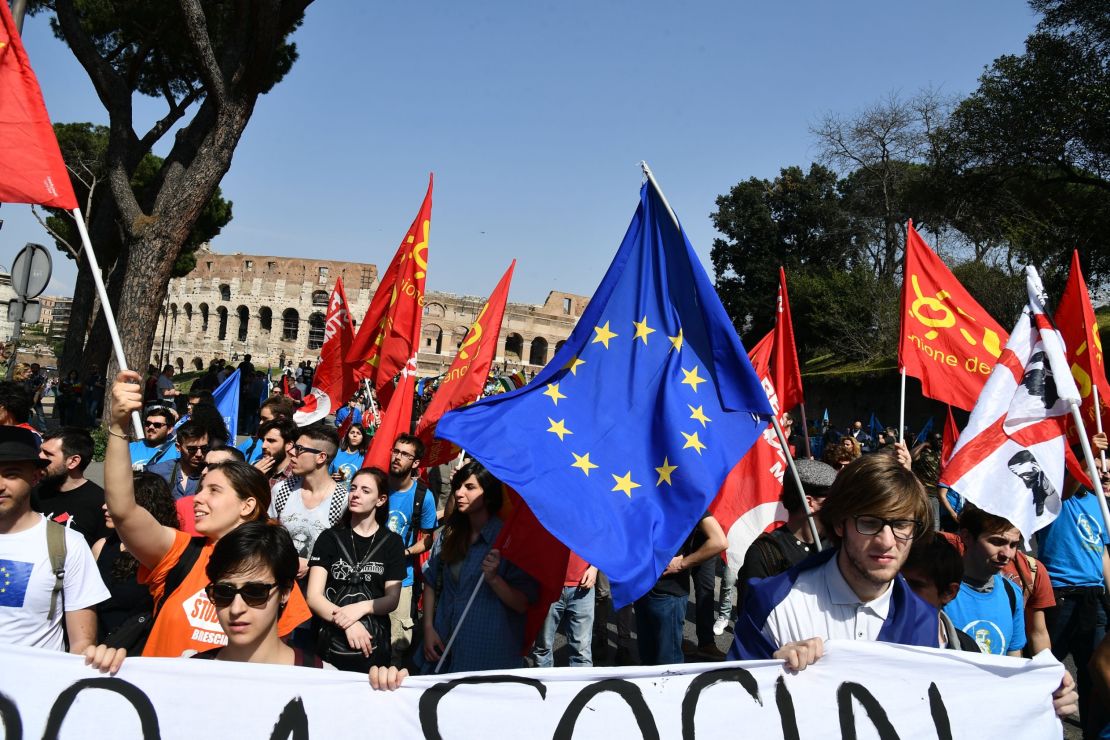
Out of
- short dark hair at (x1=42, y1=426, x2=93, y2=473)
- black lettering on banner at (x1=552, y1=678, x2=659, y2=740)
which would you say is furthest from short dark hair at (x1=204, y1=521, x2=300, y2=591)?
short dark hair at (x1=42, y1=426, x2=93, y2=473)

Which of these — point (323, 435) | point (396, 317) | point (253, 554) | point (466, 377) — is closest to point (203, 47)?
point (396, 317)

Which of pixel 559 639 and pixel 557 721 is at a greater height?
pixel 557 721

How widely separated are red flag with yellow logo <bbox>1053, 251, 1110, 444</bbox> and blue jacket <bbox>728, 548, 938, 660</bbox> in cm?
257

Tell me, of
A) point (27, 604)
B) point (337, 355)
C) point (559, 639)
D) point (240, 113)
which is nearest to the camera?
point (27, 604)

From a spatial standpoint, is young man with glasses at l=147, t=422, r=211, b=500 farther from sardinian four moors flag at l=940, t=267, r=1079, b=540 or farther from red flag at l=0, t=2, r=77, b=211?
sardinian four moors flag at l=940, t=267, r=1079, b=540

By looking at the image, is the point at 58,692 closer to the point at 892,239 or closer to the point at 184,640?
the point at 184,640

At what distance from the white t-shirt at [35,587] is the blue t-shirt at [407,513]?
258 centimetres

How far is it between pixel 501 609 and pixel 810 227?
40.2 m

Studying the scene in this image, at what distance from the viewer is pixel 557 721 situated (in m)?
2.44

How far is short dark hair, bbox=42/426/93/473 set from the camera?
388 cm

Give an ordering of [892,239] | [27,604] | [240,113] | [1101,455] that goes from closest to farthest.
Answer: [27,604]
[1101,455]
[240,113]
[892,239]

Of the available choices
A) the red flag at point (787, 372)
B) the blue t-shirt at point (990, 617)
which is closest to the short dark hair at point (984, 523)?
the blue t-shirt at point (990, 617)

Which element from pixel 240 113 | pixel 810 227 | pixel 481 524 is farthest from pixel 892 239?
pixel 481 524

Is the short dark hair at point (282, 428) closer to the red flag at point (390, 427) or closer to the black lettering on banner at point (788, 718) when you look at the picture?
the red flag at point (390, 427)
